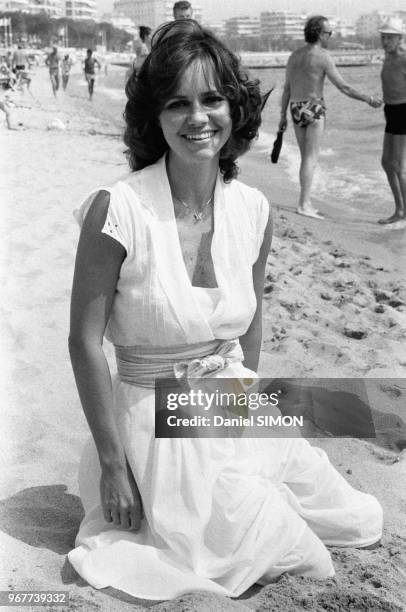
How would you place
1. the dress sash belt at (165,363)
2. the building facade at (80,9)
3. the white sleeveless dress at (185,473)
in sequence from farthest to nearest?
the building facade at (80,9) < the dress sash belt at (165,363) < the white sleeveless dress at (185,473)

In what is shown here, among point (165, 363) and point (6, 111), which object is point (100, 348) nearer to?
point (165, 363)

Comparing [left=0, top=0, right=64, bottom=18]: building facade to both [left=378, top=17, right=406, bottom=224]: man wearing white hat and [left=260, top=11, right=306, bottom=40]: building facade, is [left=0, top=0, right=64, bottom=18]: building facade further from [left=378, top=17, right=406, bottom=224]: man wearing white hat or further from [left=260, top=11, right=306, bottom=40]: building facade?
[left=378, top=17, right=406, bottom=224]: man wearing white hat

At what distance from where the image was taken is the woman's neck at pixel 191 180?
201 centimetres

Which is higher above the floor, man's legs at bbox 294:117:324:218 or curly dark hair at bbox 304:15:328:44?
curly dark hair at bbox 304:15:328:44

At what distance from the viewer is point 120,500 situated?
188cm

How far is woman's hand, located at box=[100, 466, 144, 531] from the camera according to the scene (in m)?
1.88

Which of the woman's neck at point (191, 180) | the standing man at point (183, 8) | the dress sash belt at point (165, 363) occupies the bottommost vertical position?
the dress sash belt at point (165, 363)

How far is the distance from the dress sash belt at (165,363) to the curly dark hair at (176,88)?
0.51 meters

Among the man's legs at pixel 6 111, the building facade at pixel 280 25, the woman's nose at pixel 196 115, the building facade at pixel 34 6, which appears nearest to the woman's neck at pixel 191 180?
the woman's nose at pixel 196 115

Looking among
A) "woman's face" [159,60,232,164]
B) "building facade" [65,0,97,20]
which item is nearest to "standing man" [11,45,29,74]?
"woman's face" [159,60,232,164]

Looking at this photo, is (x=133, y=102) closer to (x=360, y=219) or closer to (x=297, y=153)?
(x=360, y=219)

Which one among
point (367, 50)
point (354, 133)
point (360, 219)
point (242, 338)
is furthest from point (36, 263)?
point (367, 50)

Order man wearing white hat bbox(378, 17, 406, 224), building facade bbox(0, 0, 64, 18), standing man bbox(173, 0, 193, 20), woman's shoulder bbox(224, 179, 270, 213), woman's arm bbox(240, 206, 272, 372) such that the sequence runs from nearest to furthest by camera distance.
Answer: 1. woman's shoulder bbox(224, 179, 270, 213)
2. woman's arm bbox(240, 206, 272, 372)
3. standing man bbox(173, 0, 193, 20)
4. man wearing white hat bbox(378, 17, 406, 224)
5. building facade bbox(0, 0, 64, 18)

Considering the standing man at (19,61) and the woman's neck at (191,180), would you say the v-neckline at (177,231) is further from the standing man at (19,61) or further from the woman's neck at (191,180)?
the standing man at (19,61)
